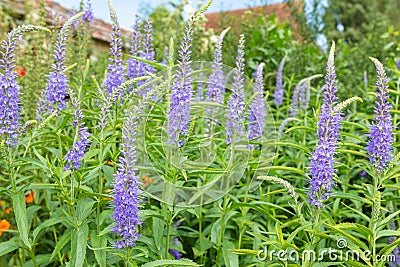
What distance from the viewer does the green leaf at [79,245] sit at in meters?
2.62

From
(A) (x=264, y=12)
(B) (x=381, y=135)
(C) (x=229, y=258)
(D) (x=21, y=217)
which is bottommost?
(C) (x=229, y=258)

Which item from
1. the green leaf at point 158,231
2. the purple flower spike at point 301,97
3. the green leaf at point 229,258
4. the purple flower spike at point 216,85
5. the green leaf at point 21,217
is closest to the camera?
the green leaf at point 21,217

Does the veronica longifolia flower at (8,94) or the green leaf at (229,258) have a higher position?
the veronica longifolia flower at (8,94)

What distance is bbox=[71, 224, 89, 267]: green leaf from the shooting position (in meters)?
2.62

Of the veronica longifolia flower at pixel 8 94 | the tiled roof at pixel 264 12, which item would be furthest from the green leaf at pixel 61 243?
the tiled roof at pixel 264 12

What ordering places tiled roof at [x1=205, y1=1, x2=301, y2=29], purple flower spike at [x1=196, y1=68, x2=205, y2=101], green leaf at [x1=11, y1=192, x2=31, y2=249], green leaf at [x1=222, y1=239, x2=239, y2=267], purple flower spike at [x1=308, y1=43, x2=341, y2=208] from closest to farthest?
purple flower spike at [x1=308, y1=43, x2=341, y2=208] → green leaf at [x1=11, y1=192, x2=31, y2=249] → green leaf at [x1=222, y1=239, x2=239, y2=267] → purple flower spike at [x1=196, y1=68, x2=205, y2=101] → tiled roof at [x1=205, y1=1, x2=301, y2=29]

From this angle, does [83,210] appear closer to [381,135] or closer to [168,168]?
[168,168]

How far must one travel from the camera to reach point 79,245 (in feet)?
8.85

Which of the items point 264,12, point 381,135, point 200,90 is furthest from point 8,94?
point 264,12

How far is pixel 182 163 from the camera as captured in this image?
3000 millimetres

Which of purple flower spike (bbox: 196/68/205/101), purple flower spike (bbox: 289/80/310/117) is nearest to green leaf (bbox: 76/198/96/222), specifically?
purple flower spike (bbox: 196/68/205/101)

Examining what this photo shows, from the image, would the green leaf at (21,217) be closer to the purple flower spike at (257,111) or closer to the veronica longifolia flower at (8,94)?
the veronica longifolia flower at (8,94)

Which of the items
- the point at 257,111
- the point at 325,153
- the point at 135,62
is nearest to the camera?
the point at 325,153

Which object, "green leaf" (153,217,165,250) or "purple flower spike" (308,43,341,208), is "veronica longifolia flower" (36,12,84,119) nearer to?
"green leaf" (153,217,165,250)
